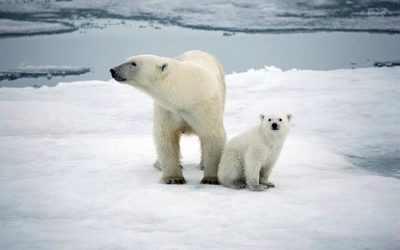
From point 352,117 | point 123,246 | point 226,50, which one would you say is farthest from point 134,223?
point 226,50

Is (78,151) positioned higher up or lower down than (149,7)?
lower down

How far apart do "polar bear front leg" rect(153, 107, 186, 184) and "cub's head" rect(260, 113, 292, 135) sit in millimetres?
739

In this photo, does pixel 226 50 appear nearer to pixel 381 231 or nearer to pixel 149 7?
pixel 149 7

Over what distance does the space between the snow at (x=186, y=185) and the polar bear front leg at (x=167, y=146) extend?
0.13 m

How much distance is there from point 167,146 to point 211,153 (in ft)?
1.16

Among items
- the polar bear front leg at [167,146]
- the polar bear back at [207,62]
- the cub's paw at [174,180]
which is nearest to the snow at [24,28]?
the polar bear back at [207,62]

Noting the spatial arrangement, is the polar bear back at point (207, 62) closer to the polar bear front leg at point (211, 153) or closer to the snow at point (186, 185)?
the polar bear front leg at point (211, 153)

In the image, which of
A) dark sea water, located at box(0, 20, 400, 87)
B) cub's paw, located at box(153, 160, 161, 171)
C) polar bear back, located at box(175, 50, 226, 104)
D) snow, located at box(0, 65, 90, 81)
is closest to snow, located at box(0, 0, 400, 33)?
dark sea water, located at box(0, 20, 400, 87)

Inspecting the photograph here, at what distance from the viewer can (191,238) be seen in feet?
10.0

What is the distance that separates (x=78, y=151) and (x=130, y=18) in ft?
34.2

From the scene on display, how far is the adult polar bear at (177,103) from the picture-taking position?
414 cm

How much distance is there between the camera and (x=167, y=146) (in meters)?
4.39

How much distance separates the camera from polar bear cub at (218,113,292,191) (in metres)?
4.06

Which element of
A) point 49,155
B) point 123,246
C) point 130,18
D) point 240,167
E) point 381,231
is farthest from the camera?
point 130,18
